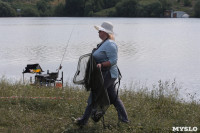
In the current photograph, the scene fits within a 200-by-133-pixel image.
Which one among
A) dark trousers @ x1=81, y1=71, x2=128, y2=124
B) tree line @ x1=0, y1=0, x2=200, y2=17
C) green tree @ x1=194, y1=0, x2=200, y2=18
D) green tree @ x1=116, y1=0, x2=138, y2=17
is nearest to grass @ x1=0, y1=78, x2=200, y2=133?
dark trousers @ x1=81, y1=71, x2=128, y2=124

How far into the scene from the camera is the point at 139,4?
393 ft

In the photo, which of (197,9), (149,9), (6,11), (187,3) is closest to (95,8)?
(149,9)

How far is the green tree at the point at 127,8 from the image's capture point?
119 meters

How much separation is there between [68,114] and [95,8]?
4689 inches

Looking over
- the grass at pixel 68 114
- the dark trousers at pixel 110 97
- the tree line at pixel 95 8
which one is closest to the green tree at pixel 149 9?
the tree line at pixel 95 8

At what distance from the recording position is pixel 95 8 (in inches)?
4906

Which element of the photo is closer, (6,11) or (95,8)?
(6,11)

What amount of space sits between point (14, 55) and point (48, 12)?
107m

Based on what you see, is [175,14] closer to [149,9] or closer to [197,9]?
[197,9]

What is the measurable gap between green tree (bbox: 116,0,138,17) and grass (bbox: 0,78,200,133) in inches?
4399

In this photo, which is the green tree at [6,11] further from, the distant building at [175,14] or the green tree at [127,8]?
the distant building at [175,14]

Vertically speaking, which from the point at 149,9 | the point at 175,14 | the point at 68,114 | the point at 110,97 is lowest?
the point at 175,14

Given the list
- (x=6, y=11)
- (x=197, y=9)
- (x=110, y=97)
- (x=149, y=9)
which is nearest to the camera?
(x=110, y=97)

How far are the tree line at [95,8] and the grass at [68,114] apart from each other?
359 feet
